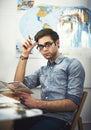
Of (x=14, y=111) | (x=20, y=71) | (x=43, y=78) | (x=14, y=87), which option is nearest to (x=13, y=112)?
(x=14, y=111)

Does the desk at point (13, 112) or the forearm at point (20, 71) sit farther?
the forearm at point (20, 71)

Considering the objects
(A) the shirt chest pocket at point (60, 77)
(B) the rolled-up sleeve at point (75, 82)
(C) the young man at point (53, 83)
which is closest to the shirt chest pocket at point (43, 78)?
(C) the young man at point (53, 83)

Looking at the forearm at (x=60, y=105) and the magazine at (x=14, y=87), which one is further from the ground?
the magazine at (x=14, y=87)

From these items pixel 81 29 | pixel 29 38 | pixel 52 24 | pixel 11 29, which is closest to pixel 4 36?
pixel 11 29

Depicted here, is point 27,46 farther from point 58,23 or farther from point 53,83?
point 53,83

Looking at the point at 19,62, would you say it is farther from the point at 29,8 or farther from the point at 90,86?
the point at 90,86

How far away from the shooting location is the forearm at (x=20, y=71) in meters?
1.89

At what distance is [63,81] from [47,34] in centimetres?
46

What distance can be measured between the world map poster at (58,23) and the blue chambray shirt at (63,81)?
352 millimetres

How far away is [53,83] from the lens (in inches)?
65.7

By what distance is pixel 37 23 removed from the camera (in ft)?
6.59

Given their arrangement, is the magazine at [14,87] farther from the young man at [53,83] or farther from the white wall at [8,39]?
the white wall at [8,39]

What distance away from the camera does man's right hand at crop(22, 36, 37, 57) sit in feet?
6.40

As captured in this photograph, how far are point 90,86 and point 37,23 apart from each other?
31.2 inches
